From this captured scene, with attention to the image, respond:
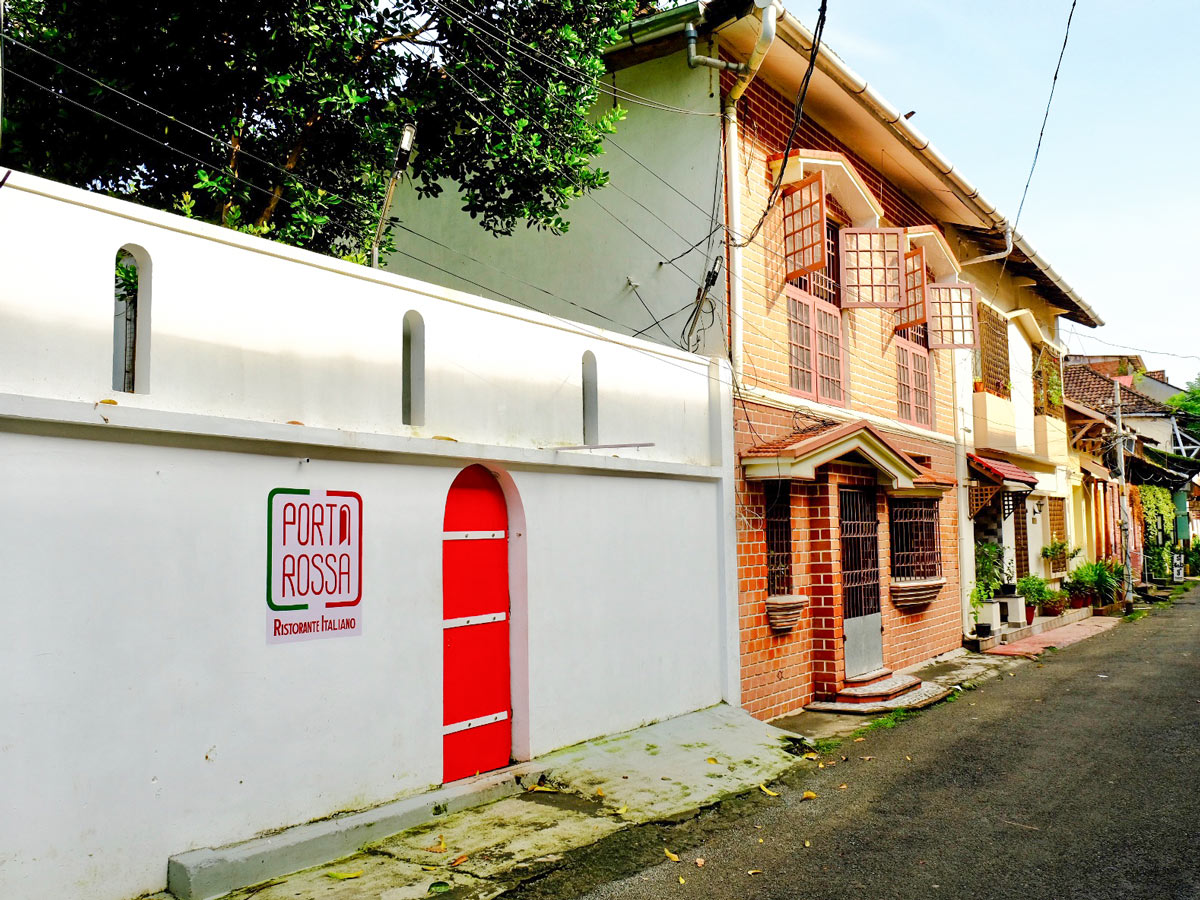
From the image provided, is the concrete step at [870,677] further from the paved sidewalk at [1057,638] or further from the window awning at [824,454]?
the paved sidewalk at [1057,638]

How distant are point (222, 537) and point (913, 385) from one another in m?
11.6

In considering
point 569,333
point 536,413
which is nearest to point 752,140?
point 569,333

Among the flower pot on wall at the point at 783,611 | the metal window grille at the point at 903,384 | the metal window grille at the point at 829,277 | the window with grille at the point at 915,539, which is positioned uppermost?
the metal window grille at the point at 829,277

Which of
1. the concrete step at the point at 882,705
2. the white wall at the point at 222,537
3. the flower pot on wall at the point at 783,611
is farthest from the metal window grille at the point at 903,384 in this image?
the white wall at the point at 222,537

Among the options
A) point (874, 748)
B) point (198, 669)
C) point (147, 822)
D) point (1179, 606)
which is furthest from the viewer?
point (1179, 606)

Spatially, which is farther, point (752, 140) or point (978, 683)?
point (978, 683)

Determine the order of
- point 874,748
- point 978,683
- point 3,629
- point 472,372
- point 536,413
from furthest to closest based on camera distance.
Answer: point 978,683 < point 874,748 < point 536,413 < point 472,372 < point 3,629

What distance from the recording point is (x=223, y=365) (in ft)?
16.9

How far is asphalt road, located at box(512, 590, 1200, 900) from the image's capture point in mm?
5145

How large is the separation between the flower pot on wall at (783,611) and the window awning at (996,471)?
7.17m

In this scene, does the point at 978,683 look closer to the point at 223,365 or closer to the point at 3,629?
the point at 223,365

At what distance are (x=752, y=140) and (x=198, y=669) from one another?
26.6ft

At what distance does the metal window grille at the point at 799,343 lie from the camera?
11.1 m

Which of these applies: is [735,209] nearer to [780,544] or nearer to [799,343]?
[799,343]
